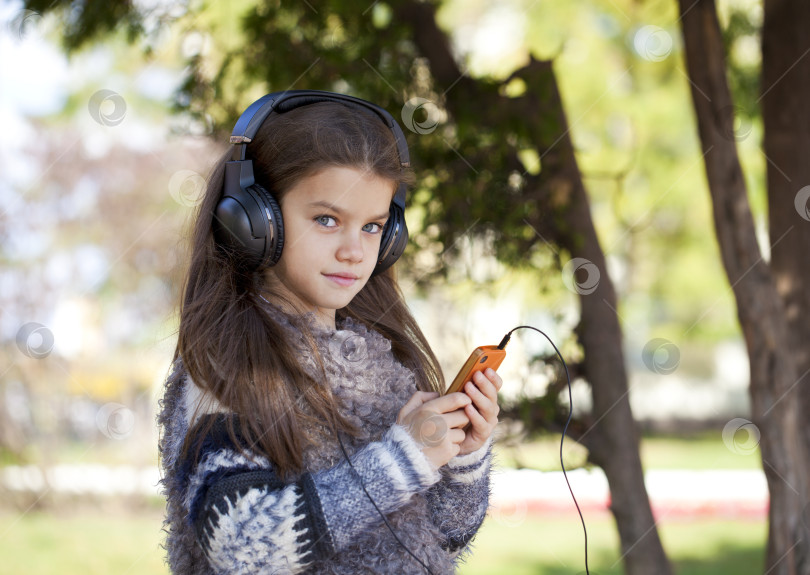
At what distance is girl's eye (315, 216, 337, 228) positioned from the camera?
1500 mm

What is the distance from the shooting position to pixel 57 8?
293 cm

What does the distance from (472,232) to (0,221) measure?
644 centimetres

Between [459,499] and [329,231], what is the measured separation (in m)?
0.64

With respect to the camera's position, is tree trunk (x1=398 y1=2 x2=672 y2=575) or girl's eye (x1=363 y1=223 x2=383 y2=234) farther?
tree trunk (x1=398 y1=2 x2=672 y2=575)

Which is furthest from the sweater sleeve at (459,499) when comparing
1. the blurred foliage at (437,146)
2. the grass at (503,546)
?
the grass at (503,546)

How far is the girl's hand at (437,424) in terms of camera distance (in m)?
1.38

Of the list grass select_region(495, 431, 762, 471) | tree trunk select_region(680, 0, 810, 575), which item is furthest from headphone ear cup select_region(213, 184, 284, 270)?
grass select_region(495, 431, 762, 471)

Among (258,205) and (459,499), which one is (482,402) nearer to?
(459,499)

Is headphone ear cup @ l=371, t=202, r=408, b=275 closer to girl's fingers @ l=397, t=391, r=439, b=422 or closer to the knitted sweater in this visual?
the knitted sweater

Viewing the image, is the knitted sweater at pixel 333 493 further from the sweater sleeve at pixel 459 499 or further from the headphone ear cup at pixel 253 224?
the headphone ear cup at pixel 253 224

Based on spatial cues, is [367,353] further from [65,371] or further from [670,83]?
[670,83]

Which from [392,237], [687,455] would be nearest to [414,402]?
[392,237]

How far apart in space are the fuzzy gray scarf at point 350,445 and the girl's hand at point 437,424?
129 millimetres

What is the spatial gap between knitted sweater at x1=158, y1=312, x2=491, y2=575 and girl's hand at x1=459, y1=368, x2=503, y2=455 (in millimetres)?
83
